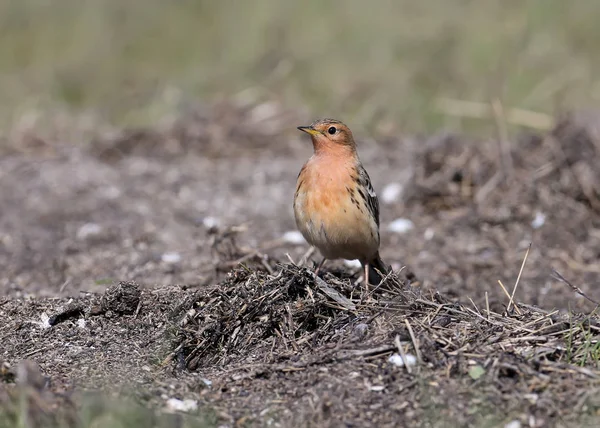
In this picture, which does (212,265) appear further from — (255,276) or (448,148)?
(448,148)

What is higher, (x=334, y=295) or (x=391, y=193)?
(x=334, y=295)

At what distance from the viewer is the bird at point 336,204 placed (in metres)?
6.80

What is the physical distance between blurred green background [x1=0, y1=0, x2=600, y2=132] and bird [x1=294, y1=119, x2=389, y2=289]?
5.40m

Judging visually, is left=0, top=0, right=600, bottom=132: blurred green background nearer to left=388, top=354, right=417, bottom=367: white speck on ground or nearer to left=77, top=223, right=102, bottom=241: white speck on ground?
left=77, top=223, right=102, bottom=241: white speck on ground

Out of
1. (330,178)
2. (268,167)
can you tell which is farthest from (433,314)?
(268,167)

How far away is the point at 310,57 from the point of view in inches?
583

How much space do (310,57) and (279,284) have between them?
31.5ft

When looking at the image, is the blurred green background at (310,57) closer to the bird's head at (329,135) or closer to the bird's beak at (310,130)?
the bird's head at (329,135)

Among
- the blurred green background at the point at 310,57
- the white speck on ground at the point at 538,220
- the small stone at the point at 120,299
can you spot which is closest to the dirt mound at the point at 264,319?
the small stone at the point at 120,299

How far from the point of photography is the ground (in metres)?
4.70

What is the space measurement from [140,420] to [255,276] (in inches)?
63.5

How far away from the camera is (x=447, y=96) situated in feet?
44.5

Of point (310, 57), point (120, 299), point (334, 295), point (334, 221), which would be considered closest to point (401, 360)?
point (334, 295)

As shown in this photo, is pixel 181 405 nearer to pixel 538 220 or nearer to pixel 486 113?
pixel 538 220
